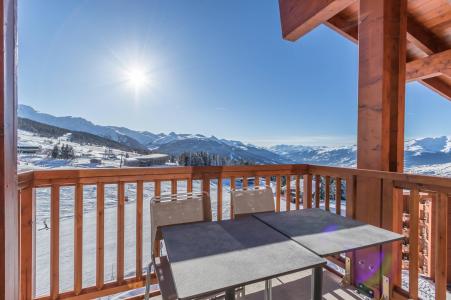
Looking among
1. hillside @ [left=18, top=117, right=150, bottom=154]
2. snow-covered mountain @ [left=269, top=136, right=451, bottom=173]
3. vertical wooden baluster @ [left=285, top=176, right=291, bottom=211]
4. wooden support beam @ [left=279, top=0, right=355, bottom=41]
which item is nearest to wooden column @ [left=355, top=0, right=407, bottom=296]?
wooden support beam @ [left=279, top=0, right=355, bottom=41]

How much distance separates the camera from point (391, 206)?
208 centimetres

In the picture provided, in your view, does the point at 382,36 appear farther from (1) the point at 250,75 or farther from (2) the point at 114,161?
(1) the point at 250,75

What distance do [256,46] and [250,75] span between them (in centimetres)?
79

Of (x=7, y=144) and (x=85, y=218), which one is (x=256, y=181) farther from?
(x=7, y=144)

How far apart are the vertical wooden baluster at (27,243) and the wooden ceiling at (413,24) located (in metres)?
3.68


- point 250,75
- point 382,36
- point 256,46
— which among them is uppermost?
point 256,46

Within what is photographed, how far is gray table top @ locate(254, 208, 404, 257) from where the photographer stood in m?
1.34

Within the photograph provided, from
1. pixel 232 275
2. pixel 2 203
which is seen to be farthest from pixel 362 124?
pixel 2 203

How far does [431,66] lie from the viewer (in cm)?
399

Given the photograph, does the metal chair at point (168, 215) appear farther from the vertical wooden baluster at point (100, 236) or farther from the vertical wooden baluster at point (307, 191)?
the vertical wooden baluster at point (307, 191)

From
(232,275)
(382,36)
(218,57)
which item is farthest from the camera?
(218,57)

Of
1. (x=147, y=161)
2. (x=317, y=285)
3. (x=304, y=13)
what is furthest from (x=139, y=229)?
(x=304, y=13)

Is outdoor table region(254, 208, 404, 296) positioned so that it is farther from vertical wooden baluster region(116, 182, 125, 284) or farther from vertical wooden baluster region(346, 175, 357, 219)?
vertical wooden baluster region(116, 182, 125, 284)

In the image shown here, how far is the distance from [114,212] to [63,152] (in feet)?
3.38
